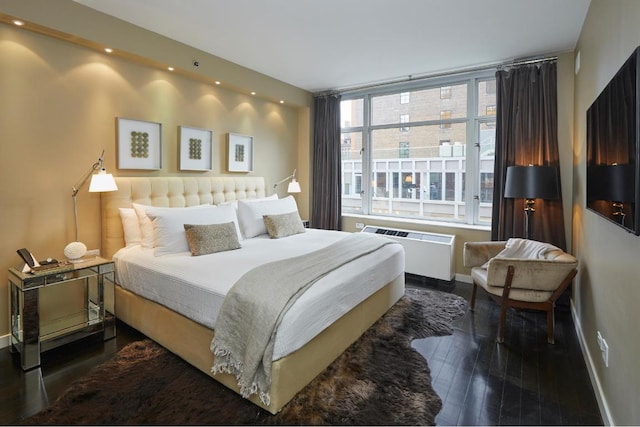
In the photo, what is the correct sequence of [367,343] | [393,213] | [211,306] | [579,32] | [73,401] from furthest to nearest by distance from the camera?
[393,213], [579,32], [367,343], [211,306], [73,401]

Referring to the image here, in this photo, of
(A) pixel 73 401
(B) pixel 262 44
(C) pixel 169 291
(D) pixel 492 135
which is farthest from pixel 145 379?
(D) pixel 492 135

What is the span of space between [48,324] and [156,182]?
1.57 meters

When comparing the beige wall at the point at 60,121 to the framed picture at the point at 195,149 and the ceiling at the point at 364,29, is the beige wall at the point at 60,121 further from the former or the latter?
the ceiling at the point at 364,29

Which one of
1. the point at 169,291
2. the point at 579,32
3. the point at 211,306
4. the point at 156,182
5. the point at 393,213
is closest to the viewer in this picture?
the point at 211,306

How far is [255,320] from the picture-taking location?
77.6 inches

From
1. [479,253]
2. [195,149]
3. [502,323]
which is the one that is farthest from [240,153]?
[502,323]

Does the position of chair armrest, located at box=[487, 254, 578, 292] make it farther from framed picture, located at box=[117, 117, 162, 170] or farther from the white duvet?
framed picture, located at box=[117, 117, 162, 170]

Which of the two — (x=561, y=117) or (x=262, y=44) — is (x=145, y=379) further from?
(x=561, y=117)

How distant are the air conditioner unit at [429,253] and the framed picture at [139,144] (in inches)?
123

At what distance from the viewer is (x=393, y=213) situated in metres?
5.26

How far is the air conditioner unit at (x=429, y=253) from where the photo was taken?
424cm

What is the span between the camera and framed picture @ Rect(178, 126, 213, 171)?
3.92 metres

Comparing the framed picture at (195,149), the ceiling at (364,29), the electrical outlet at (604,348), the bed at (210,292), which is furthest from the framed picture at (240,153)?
the electrical outlet at (604,348)

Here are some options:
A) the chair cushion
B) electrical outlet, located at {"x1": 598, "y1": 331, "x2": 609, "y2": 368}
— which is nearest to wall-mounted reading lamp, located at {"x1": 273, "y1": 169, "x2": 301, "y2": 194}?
the chair cushion
